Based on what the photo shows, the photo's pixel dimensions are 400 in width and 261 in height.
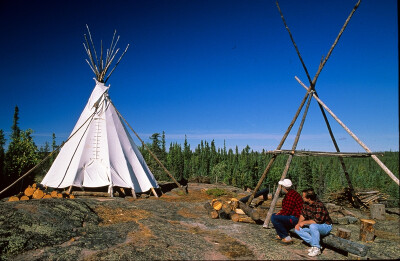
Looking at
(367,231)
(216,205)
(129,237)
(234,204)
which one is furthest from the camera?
(234,204)

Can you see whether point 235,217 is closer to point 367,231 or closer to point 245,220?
point 245,220

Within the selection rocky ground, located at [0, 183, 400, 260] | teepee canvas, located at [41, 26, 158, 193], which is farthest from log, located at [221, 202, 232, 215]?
teepee canvas, located at [41, 26, 158, 193]

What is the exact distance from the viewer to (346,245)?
4.95 metres

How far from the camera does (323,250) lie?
5.62 metres

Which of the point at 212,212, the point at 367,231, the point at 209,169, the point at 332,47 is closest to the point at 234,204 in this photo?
the point at 212,212

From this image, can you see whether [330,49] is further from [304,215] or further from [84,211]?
[84,211]

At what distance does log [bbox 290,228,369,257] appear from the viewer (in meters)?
4.76

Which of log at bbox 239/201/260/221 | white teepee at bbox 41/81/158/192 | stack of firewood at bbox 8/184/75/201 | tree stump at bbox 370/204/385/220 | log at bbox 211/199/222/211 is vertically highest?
white teepee at bbox 41/81/158/192

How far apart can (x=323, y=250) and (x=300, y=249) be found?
0.57m

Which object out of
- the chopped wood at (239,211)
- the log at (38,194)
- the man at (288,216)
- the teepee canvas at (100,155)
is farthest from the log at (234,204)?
the log at (38,194)

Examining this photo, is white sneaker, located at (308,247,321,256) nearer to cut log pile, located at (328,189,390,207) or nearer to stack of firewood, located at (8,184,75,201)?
cut log pile, located at (328,189,390,207)

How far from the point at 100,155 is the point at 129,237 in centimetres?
709

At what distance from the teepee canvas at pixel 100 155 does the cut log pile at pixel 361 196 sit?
9264 millimetres

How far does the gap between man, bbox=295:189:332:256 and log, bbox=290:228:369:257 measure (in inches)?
6.0
